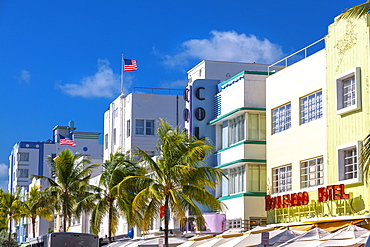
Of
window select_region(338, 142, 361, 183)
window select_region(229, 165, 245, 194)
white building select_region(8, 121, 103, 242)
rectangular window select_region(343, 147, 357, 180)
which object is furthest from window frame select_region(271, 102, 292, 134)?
white building select_region(8, 121, 103, 242)

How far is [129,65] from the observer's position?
60.6 m

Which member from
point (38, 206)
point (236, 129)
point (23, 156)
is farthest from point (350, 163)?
point (23, 156)

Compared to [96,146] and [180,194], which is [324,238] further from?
[96,146]

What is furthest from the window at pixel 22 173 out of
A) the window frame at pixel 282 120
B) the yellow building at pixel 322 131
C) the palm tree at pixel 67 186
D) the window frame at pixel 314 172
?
the window frame at pixel 314 172

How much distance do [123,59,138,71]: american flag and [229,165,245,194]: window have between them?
76.7 feet

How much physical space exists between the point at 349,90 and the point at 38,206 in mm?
31053

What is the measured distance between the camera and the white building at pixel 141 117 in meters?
59.0

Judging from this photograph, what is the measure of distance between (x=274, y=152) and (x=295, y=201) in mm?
3916

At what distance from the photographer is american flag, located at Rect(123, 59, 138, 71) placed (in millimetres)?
60284

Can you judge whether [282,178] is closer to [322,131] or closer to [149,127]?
[322,131]

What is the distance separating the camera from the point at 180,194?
1300 inches

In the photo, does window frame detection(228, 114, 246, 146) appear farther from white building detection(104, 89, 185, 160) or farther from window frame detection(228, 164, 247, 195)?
white building detection(104, 89, 185, 160)

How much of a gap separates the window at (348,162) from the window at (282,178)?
16.5 ft

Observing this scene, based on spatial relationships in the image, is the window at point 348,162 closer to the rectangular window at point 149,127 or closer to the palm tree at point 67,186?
the palm tree at point 67,186
